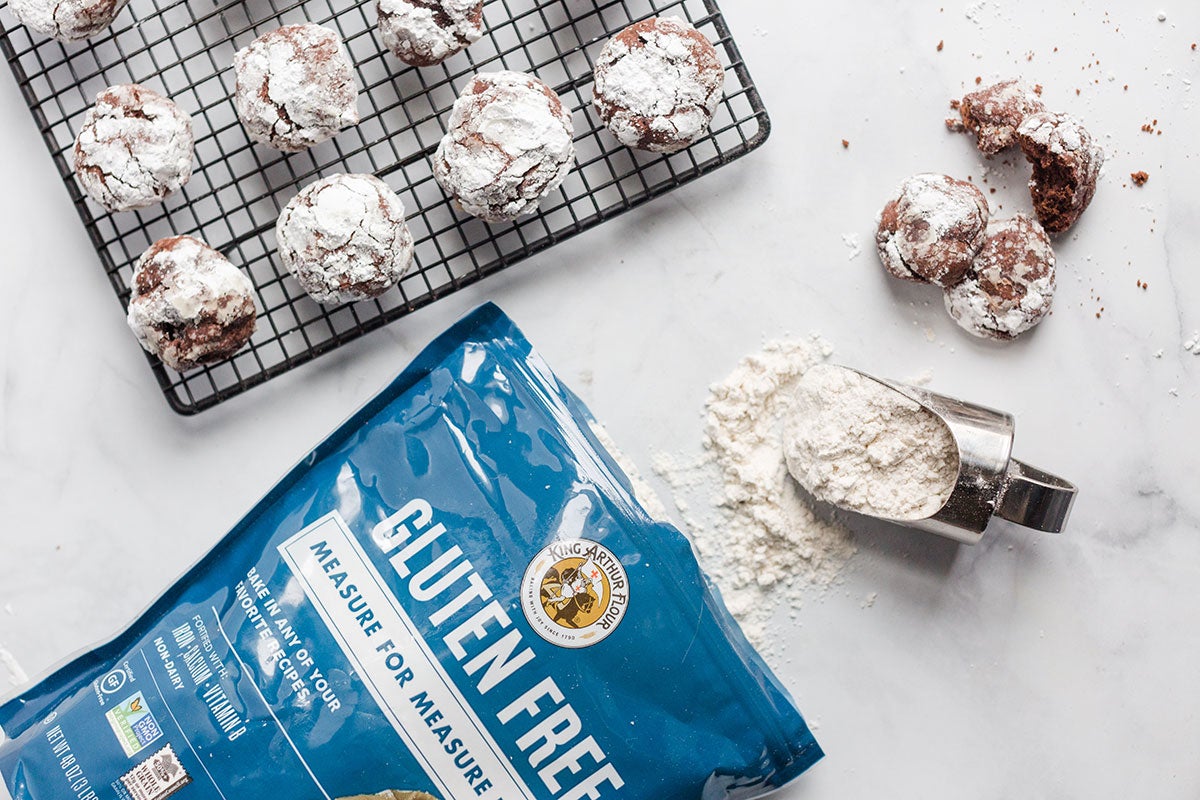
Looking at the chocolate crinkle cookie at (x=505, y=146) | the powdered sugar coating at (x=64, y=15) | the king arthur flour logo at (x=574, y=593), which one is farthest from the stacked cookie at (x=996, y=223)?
the powdered sugar coating at (x=64, y=15)

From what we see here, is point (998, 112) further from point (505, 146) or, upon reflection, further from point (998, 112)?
point (505, 146)

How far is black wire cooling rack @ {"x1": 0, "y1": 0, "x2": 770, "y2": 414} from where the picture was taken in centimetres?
165

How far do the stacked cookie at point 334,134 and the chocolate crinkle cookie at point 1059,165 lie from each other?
0.54 metres

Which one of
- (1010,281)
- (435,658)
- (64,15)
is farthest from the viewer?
(1010,281)

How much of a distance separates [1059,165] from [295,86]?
125 centimetres

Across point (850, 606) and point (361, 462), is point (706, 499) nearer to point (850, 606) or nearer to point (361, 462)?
point (850, 606)

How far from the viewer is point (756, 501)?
1.67 m

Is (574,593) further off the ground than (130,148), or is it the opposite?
(130,148)

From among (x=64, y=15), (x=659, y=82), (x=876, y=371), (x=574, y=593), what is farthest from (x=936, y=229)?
(x=64, y=15)

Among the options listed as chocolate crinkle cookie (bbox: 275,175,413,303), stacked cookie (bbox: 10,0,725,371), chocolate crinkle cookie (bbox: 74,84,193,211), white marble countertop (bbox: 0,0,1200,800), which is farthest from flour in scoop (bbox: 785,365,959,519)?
chocolate crinkle cookie (bbox: 74,84,193,211)

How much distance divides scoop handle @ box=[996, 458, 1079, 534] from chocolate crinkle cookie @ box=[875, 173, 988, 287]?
34cm

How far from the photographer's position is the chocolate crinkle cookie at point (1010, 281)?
1621 millimetres

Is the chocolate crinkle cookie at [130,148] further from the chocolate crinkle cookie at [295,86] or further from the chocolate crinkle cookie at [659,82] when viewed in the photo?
the chocolate crinkle cookie at [659,82]

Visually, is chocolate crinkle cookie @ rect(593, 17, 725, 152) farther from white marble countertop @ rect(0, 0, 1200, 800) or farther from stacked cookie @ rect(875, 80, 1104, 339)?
stacked cookie @ rect(875, 80, 1104, 339)
